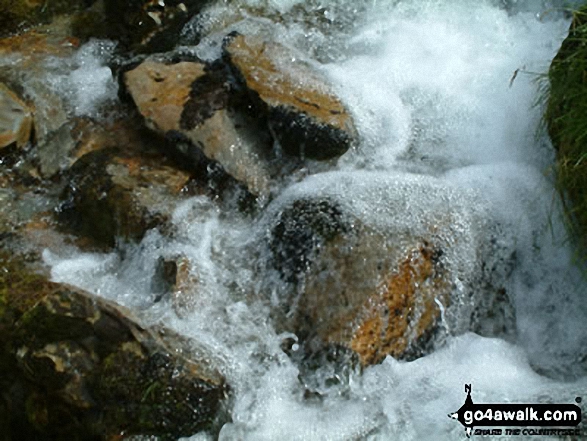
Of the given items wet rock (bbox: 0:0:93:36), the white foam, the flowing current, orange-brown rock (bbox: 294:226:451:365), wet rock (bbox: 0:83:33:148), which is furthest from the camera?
wet rock (bbox: 0:0:93:36)

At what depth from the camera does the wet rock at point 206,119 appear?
15.2 ft

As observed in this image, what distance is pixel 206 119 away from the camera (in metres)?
4.70

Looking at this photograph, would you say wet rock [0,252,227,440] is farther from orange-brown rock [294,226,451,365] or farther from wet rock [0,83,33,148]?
wet rock [0,83,33,148]

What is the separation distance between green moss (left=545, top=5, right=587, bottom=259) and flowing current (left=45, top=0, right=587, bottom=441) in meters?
0.17

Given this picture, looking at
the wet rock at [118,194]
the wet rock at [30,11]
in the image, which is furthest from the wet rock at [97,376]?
the wet rock at [30,11]

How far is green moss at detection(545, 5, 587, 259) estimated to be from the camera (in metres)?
3.86

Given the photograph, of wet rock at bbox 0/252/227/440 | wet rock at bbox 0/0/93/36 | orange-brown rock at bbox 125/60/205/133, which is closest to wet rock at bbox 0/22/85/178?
wet rock at bbox 0/0/93/36

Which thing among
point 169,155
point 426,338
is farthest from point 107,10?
point 426,338

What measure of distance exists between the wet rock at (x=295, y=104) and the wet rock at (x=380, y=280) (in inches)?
20.6

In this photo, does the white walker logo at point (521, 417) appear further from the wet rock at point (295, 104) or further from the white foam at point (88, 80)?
the white foam at point (88, 80)

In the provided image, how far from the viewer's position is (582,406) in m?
→ 3.42

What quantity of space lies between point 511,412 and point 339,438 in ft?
2.63

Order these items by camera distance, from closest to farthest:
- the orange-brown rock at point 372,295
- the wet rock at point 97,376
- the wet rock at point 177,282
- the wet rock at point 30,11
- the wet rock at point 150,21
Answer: the wet rock at point 97,376, the orange-brown rock at point 372,295, the wet rock at point 177,282, the wet rock at point 150,21, the wet rock at point 30,11

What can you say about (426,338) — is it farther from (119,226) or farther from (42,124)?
(42,124)
